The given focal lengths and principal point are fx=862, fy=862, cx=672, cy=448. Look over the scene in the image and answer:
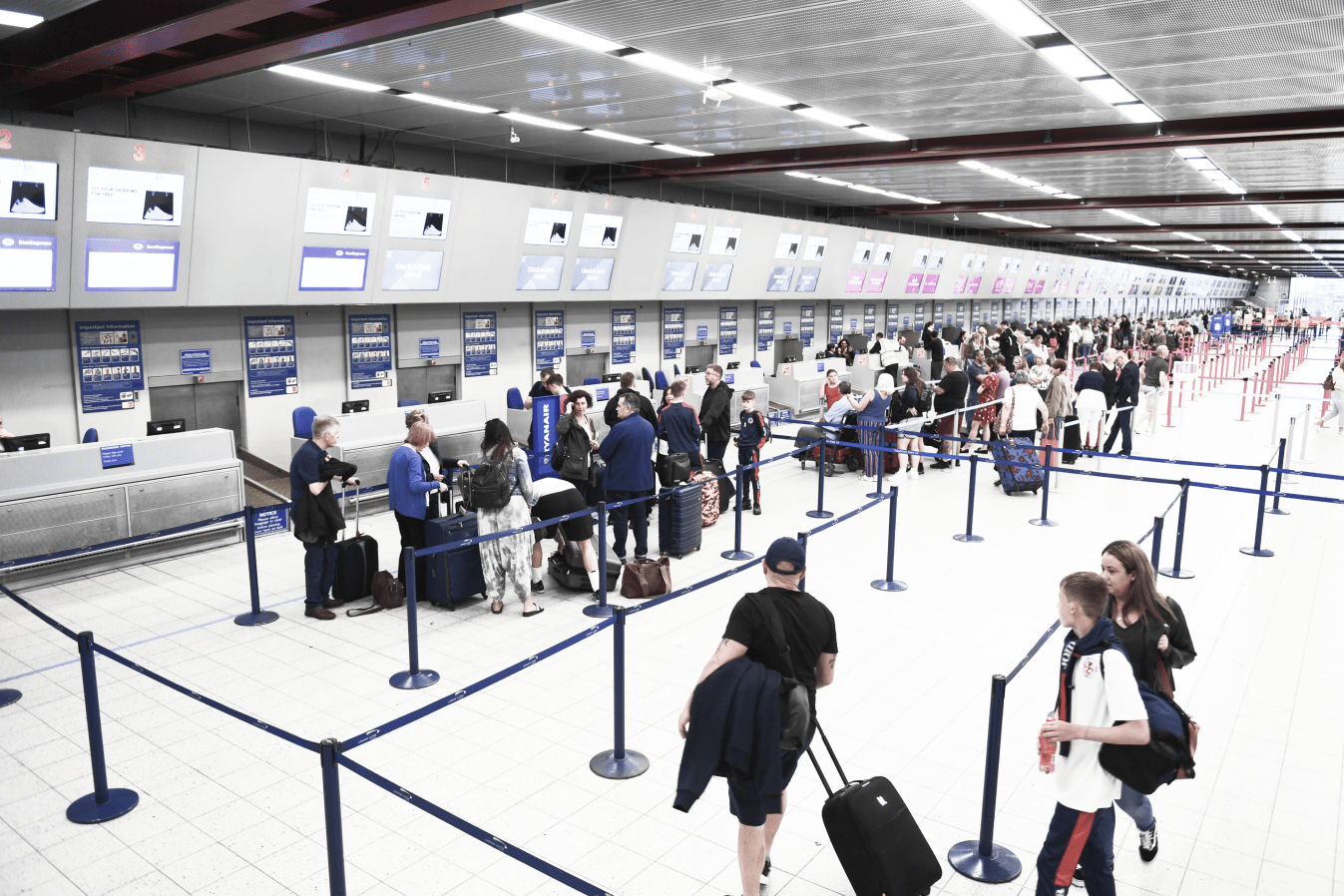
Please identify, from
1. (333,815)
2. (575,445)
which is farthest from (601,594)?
(333,815)

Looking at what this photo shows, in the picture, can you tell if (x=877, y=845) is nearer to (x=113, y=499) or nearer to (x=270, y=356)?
(x=113, y=499)

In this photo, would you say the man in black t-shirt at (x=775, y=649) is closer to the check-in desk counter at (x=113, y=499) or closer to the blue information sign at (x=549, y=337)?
the check-in desk counter at (x=113, y=499)

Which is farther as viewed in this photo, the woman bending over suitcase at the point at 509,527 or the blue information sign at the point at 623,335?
the blue information sign at the point at 623,335

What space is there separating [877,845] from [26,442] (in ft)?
27.6

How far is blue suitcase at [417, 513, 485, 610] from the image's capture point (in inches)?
275

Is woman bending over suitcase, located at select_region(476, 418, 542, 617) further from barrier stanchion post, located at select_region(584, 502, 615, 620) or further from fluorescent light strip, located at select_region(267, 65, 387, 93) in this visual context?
fluorescent light strip, located at select_region(267, 65, 387, 93)

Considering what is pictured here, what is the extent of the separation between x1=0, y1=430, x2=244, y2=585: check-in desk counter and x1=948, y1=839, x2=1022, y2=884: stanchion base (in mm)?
7331

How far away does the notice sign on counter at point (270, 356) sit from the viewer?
10328 millimetres

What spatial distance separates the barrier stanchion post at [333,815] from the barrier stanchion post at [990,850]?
2500mm

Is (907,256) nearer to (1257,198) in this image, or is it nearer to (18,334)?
(1257,198)

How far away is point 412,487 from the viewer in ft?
22.3

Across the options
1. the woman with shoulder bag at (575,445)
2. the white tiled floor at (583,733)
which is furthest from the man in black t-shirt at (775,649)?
the woman with shoulder bag at (575,445)

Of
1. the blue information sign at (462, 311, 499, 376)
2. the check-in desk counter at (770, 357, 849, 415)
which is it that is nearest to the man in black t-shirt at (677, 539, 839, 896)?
the blue information sign at (462, 311, 499, 376)

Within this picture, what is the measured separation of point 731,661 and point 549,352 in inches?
464
